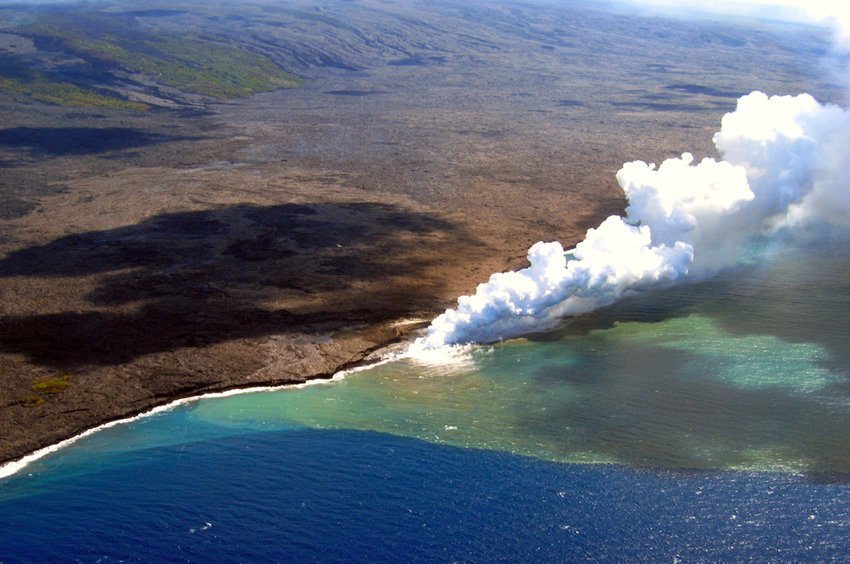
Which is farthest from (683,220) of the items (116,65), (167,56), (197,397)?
(167,56)

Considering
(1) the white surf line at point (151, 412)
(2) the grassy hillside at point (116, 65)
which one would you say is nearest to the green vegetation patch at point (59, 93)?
(2) the grassy hillside at point (116, 65)

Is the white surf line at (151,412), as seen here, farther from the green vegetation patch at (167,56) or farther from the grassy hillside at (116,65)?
the green vegetation patch at (167,56)

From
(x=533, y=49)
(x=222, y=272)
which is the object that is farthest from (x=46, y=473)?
(x=533, y=49)

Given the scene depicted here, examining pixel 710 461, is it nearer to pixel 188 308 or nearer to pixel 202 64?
pixel 188 308

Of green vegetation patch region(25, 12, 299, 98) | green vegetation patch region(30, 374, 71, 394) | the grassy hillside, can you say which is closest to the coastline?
green vegetation patch region(30, 374, 71, 394)

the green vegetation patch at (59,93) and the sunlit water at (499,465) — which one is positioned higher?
the green vegetation patch at (59,93)

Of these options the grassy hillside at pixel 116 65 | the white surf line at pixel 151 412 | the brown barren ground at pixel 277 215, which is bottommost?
the white surf line at pixel 151 412

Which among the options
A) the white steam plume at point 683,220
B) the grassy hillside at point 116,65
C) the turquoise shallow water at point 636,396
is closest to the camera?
the turquoise shallow water at point 636,396

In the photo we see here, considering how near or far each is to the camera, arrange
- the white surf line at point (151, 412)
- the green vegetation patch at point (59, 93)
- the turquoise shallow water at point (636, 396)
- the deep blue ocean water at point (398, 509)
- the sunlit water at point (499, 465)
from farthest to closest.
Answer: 1. the green vegetation patch at point (59, 93)
2. the turquoise shallow water at point (636, 396)
3. the white surf line at point (151, 412)
4. the sunlit water at point (499, 465)
5. the deep blue ocean water at point (398, 509)
